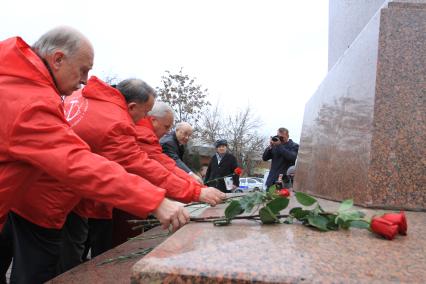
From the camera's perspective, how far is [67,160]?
1.43m

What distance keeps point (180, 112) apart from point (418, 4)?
24.5 m

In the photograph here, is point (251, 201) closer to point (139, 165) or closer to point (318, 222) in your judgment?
point (318, 222)

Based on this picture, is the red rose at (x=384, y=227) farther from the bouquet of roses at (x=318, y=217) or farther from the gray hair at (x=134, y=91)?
the gray hair at (x=134, y=91)

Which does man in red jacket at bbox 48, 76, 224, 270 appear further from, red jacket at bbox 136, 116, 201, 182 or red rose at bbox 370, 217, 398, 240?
red rose at bbox 370, 217, 398, 240

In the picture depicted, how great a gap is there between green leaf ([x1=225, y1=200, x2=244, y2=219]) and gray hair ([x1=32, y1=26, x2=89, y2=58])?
3.14 feet

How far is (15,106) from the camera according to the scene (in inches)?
56.8

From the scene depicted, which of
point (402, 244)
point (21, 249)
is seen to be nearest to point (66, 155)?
point (21, 249)

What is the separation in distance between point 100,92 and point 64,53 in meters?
0.73

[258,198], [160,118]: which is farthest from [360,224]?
[160,118]

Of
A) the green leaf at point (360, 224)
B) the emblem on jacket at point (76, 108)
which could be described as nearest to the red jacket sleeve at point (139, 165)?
the emblem on jacket at point (76, 108)

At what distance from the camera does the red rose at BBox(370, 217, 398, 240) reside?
4.44 ft

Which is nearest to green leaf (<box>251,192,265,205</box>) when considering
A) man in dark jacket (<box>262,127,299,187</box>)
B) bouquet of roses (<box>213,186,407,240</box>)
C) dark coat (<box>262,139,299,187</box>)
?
bouquet of roses (<box>213,186,407,240</box>)

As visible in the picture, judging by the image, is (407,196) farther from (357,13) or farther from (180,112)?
(180,112)

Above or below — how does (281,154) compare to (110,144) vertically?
above
